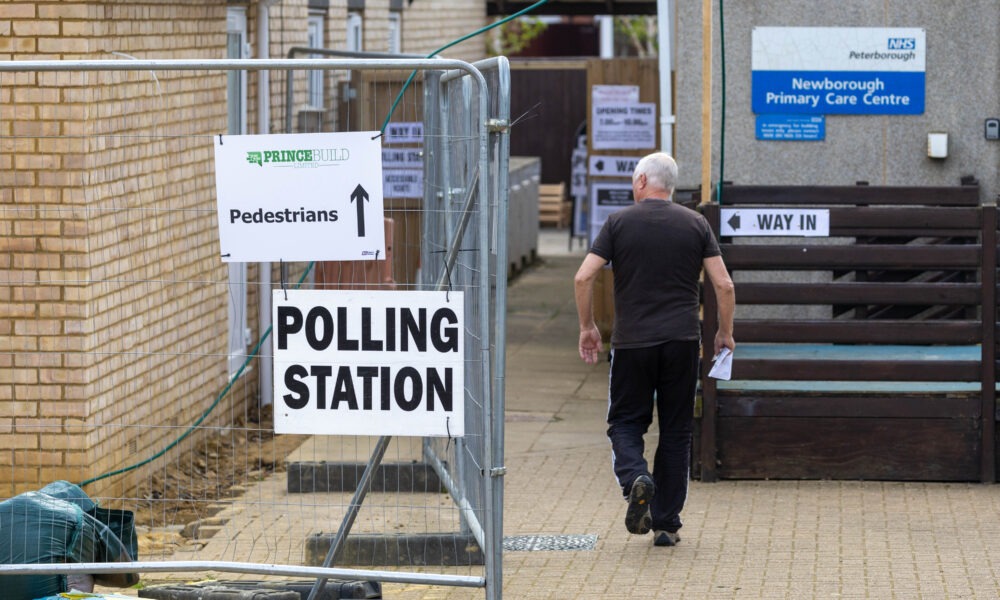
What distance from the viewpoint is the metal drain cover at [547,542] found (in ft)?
22.8

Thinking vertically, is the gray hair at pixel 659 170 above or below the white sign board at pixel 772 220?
above

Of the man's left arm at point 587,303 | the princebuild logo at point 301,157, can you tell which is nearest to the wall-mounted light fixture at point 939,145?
the man's left arm at point 587,303

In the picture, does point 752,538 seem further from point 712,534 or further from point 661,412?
point 661,412

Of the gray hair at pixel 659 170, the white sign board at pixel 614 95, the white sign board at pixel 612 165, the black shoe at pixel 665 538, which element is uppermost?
the white sign board at pixel 614 95

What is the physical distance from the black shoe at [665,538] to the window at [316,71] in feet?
19.5

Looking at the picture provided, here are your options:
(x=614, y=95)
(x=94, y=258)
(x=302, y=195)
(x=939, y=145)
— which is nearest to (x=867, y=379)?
(x=939, y=145)

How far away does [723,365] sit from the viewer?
7113mm

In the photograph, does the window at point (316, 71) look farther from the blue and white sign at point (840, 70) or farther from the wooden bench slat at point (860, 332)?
the wooden bench slat at point (860, 332)

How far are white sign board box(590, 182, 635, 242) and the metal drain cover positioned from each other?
20.2ft

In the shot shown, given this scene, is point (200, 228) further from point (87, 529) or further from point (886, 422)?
point (886, 422)

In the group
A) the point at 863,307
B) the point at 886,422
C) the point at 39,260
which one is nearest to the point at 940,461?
the point at 886,422

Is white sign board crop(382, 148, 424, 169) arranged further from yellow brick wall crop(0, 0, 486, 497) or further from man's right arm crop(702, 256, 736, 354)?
man's right arm crop(702, 256, 736, 354)

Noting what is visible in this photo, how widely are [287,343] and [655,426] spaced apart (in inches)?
186

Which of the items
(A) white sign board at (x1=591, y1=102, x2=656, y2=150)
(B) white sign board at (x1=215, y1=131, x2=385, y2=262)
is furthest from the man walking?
(A) white sign board at (x1=591, y1=102, x2=656, y2=150)
